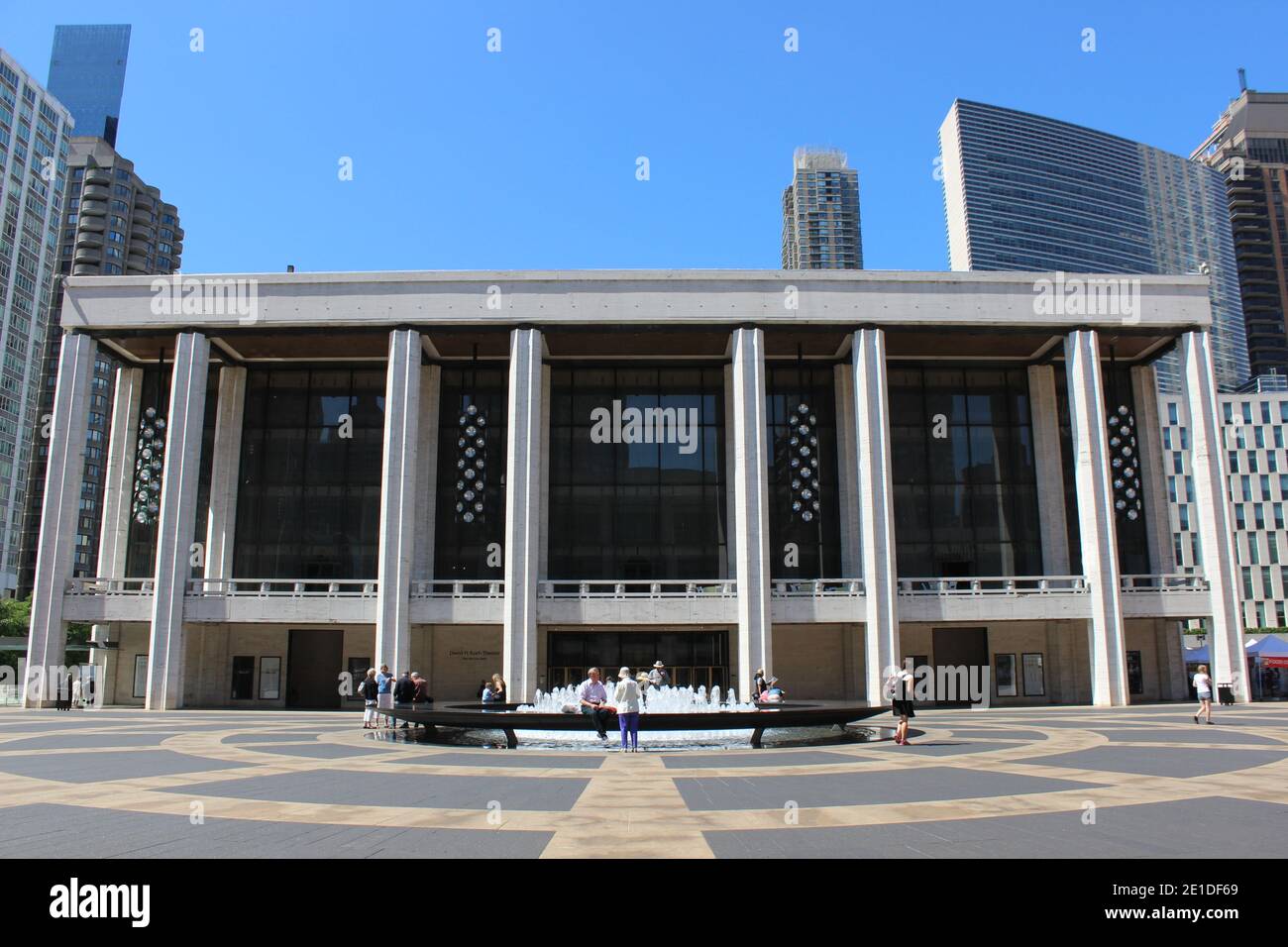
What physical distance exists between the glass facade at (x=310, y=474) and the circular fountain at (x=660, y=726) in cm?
1864

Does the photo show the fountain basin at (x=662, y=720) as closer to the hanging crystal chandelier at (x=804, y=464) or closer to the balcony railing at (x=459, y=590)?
the balcony railing at (x=459, y=590)

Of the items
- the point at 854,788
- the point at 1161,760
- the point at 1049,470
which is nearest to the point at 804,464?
the point at 1049,470

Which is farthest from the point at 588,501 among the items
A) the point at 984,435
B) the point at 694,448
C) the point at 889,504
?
the point at 984,435

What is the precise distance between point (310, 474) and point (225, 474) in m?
3.98

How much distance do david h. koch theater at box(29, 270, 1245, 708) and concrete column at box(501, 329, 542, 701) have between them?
0.50 feet

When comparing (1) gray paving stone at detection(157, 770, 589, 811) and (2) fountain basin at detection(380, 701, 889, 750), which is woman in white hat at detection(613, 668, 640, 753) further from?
(1) gray paving stone at detection(157, 770, 589, 811)

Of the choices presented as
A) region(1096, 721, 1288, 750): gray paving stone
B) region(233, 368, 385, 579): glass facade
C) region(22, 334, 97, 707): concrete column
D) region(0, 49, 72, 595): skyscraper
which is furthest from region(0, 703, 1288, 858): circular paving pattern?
region(0, 49, 72, 595): skyscraper

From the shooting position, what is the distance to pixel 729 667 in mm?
40875

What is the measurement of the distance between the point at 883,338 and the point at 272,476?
3071cm

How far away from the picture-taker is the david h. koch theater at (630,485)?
38062mm

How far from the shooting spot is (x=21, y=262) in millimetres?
116312

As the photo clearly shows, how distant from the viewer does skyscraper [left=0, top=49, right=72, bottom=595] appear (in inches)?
4377

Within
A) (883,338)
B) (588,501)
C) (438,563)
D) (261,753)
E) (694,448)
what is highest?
(883,338)
